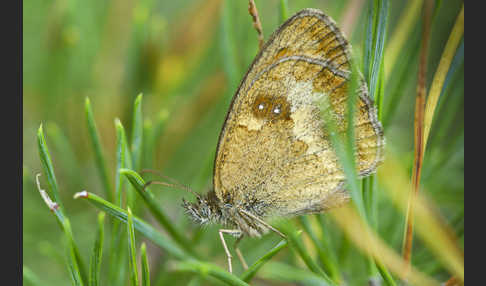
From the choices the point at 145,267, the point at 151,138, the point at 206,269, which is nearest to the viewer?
the point at 206,269

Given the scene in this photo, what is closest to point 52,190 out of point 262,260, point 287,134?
point 262,260

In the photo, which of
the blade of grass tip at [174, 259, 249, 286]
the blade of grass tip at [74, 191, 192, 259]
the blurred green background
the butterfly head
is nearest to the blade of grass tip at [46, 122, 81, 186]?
the blurred green background

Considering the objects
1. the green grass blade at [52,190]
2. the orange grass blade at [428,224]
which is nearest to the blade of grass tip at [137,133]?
the green grass blade at [52,190]

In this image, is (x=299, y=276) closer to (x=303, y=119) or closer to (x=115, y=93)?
(x=303, y=119)

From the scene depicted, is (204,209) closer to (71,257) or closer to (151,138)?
(151,138)

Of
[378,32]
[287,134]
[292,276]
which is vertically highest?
[378,32]

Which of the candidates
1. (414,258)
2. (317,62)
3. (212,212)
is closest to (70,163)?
(212,212)

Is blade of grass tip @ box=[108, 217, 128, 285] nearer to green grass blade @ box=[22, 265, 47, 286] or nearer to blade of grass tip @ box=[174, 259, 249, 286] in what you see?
green grass blade @ box=[22, 265, 47, 286]
